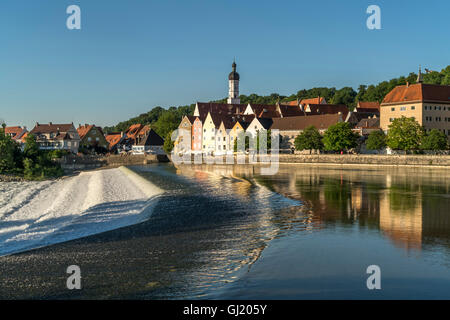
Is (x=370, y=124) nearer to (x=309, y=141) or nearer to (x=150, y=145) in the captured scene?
(x=309, y=141)

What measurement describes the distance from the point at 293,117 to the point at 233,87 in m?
39.9

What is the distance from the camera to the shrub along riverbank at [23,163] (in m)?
56.5

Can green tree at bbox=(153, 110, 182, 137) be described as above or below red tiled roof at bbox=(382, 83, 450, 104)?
below

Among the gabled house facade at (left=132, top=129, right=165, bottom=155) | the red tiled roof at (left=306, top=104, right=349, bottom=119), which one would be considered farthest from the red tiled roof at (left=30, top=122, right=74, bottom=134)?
the red tiled roof at (left=306, top=104, right=349, bottom=119)

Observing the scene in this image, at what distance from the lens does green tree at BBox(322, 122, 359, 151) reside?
79.1 metres

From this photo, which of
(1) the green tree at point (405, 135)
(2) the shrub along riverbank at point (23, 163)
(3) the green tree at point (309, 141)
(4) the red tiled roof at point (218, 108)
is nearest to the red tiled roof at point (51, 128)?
(4) the red tiled roof at point (218, 108)

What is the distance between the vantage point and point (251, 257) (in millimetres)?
14250

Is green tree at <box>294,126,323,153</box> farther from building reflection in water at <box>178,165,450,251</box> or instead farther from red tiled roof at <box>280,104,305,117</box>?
building reflection in water at <box>178,165,450,251</box>

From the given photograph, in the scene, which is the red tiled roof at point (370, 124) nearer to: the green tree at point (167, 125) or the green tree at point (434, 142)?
the green tree at point (434, 142)

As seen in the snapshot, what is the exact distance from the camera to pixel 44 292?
1116 cm

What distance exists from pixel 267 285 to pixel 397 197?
Result: 71.3 ft

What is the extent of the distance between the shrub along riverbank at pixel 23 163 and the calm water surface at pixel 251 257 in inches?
1533

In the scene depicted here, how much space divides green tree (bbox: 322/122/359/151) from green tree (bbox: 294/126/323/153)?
150 inches
